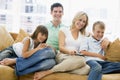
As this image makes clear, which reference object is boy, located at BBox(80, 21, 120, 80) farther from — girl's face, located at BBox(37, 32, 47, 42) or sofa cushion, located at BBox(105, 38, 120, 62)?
girl's face, located at BBox(37, 32, 47, 42)

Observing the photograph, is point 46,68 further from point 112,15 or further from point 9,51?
point 112,15

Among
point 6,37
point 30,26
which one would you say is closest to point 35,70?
point 6,37

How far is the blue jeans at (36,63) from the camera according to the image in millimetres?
2508

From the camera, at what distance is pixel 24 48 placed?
262cm

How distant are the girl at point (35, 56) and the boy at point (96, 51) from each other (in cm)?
42

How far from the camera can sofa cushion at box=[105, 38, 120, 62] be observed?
2.89m

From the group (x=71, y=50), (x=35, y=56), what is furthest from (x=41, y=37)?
(x=71, y=50)

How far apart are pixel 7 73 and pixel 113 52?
50.0 inches

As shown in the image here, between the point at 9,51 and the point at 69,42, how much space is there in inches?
28.4

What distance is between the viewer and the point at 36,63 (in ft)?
8.30

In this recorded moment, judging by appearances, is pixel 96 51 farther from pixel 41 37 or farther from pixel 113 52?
pixel 41 37

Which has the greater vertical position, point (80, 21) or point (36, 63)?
point (80, 21)

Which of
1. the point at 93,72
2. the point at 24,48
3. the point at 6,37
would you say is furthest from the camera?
the point at 6,37

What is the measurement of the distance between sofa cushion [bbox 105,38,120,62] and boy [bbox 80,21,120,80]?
0.07 m
